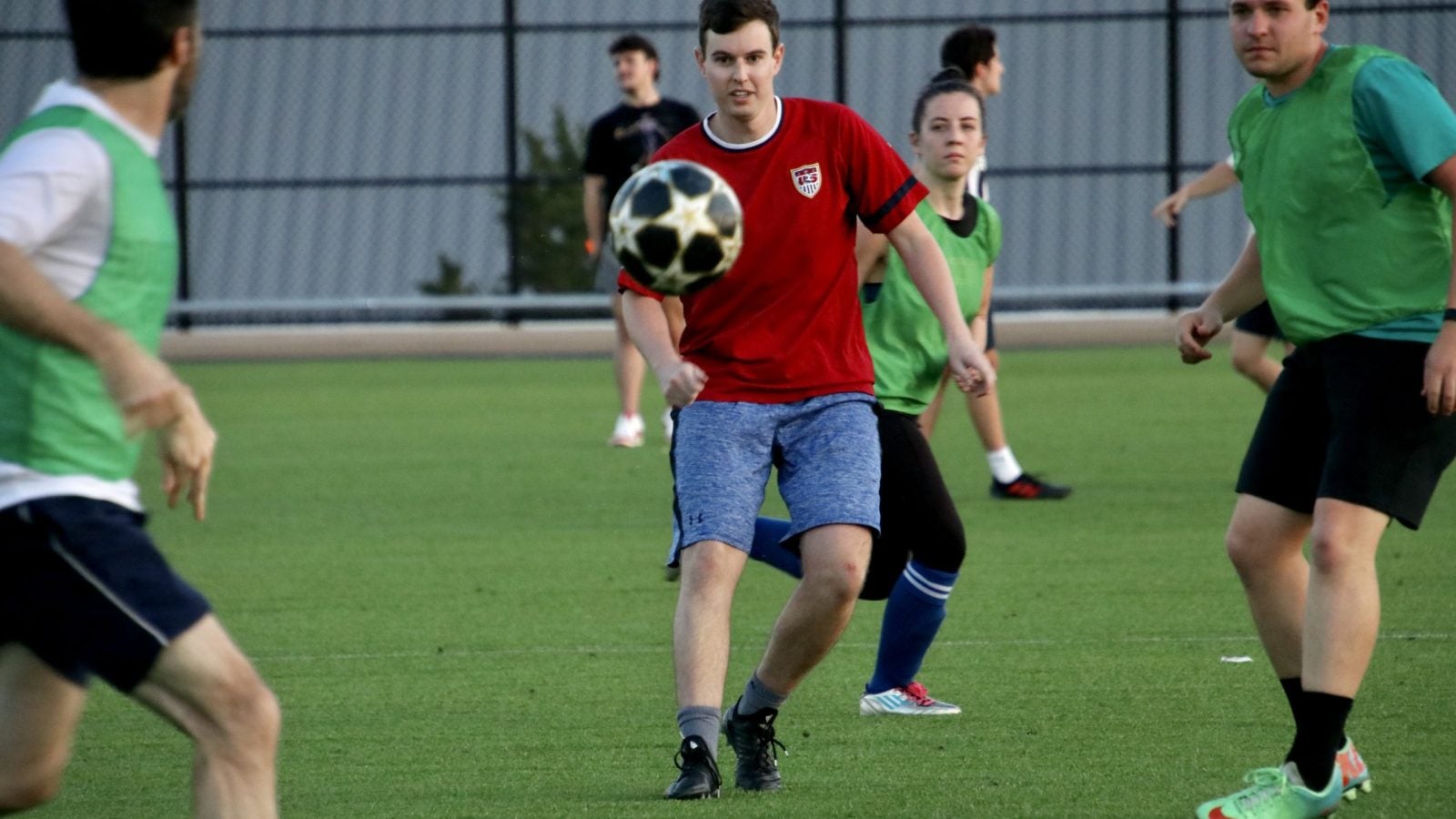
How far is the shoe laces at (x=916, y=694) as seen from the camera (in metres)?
6.30

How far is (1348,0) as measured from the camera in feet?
79.9

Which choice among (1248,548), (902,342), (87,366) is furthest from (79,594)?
(902,342)

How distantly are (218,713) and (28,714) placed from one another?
1.21ft

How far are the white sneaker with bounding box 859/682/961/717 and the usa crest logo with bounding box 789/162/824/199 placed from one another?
1.62 m

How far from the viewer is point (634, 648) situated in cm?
746

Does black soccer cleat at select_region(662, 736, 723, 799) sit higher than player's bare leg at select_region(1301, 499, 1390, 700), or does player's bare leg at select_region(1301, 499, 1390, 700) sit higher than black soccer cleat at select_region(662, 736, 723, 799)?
player's bare leg at select_region(1301, 499, 1390, 700)

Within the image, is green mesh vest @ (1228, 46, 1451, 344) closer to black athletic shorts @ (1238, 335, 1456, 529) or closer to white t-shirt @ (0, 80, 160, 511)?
black athletic shorts @ (1238, 335, 1456, 529)

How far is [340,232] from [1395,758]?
2072 cm

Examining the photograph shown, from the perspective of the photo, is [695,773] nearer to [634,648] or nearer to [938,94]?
[634,648]

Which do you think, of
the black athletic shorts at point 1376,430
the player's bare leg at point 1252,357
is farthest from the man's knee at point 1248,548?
the player's bare leg at point 1252,357

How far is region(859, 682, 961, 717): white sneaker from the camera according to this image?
6.29m

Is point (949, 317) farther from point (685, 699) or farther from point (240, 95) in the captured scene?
point (240, 95)

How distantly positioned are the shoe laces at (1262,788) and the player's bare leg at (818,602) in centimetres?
103

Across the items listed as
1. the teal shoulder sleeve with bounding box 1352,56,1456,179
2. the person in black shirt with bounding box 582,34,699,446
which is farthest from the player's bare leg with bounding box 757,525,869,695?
the person in black shirt with bounding box 582,34,699,446
